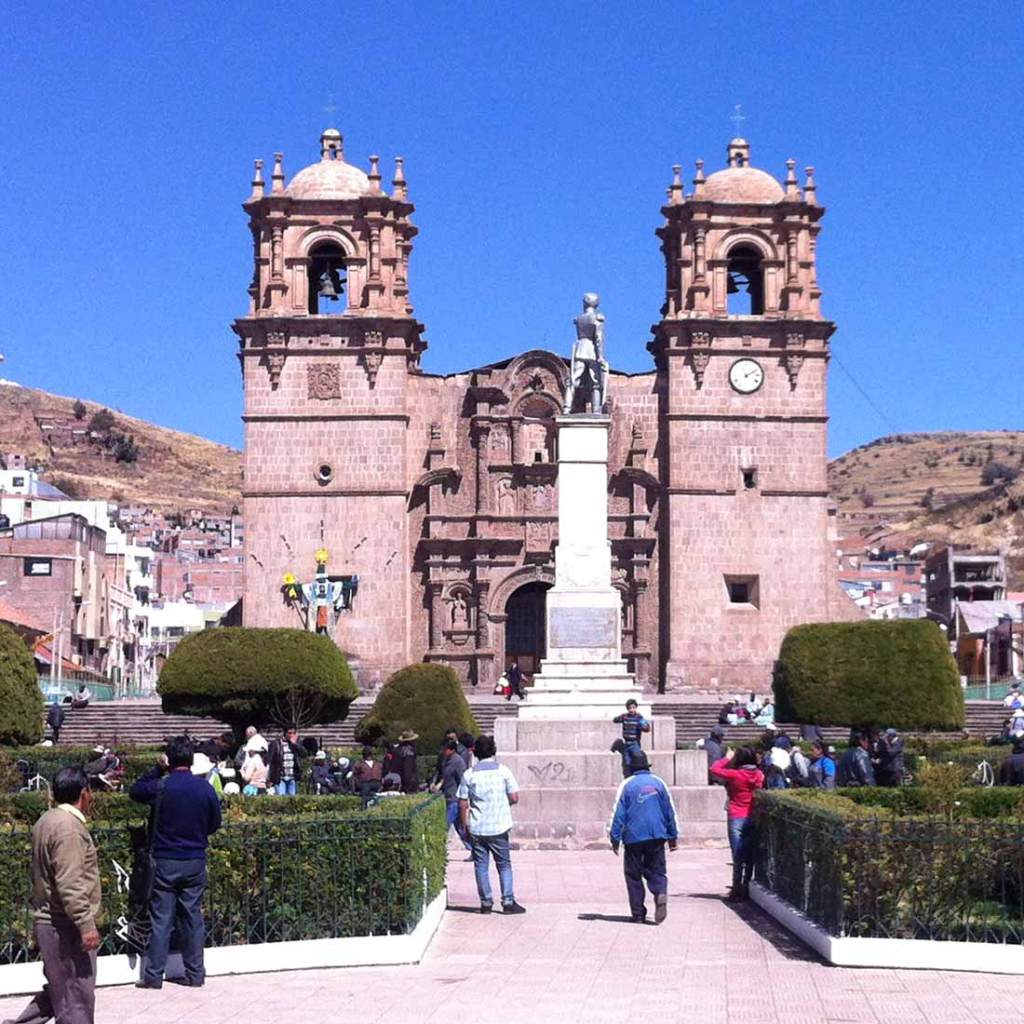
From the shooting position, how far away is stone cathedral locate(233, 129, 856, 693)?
4531cm

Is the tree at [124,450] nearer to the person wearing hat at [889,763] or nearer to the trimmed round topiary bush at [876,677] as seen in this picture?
the trimmed round topiary bush at [876,677]

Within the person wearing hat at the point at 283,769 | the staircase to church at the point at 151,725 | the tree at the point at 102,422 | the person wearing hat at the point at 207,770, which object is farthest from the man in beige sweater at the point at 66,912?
the tree at the point at 102,422

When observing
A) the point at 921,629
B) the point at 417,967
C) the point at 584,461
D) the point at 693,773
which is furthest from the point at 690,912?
the point at 921,629

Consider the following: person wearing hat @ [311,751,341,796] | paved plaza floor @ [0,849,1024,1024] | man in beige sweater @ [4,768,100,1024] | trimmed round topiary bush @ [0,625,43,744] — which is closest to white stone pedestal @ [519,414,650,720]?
person wearing hat @ [311,751,341,796]

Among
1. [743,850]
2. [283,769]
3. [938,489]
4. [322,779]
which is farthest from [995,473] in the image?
→ [743,850]

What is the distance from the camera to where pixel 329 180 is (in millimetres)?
47125

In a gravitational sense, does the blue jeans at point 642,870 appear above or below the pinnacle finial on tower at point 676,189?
below

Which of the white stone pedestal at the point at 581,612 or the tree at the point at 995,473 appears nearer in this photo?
the white stone pedestal at the point at 581,612

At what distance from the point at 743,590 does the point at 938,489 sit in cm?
7881

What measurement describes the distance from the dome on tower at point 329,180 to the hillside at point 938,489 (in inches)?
1912

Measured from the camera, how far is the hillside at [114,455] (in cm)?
11712

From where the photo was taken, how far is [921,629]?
109ft

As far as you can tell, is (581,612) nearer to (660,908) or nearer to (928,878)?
(660,908)

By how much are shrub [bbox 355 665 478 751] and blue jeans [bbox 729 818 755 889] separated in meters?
14.8
